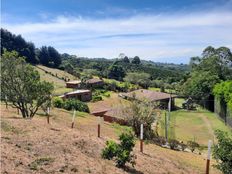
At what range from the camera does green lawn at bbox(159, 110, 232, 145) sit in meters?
27.7

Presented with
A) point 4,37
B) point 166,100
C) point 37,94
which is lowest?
point 166,100

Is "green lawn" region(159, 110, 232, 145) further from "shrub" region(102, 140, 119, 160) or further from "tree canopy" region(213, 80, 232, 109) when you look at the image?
"shrub" region(102, 140, 119, 160)

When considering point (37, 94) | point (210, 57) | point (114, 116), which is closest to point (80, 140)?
point (37, 94)

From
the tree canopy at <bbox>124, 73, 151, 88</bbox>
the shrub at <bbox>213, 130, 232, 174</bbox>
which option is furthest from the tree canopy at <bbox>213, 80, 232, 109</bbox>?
the tree canopy at <bbox>124, 73, 151, 88</bbox>

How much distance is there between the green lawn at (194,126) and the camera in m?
27.7

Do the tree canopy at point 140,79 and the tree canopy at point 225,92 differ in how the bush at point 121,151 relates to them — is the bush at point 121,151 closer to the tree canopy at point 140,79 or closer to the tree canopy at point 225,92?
the tree canopy at point 225,92

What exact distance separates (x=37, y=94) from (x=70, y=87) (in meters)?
48.0

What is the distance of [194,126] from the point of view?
109 ft

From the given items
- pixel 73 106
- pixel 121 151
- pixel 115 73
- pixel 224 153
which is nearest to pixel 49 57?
pixel 115 73

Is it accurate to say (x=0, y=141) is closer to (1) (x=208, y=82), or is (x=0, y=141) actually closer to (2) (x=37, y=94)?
(2) (x=37, y=94)

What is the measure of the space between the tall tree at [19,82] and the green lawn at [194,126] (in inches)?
493

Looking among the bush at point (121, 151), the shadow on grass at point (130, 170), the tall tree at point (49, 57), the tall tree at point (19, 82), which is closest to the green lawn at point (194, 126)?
the tall tree at point (19, 82)

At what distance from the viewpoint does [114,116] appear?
1280 inches

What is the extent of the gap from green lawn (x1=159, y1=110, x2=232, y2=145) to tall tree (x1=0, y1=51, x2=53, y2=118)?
1251 cm
